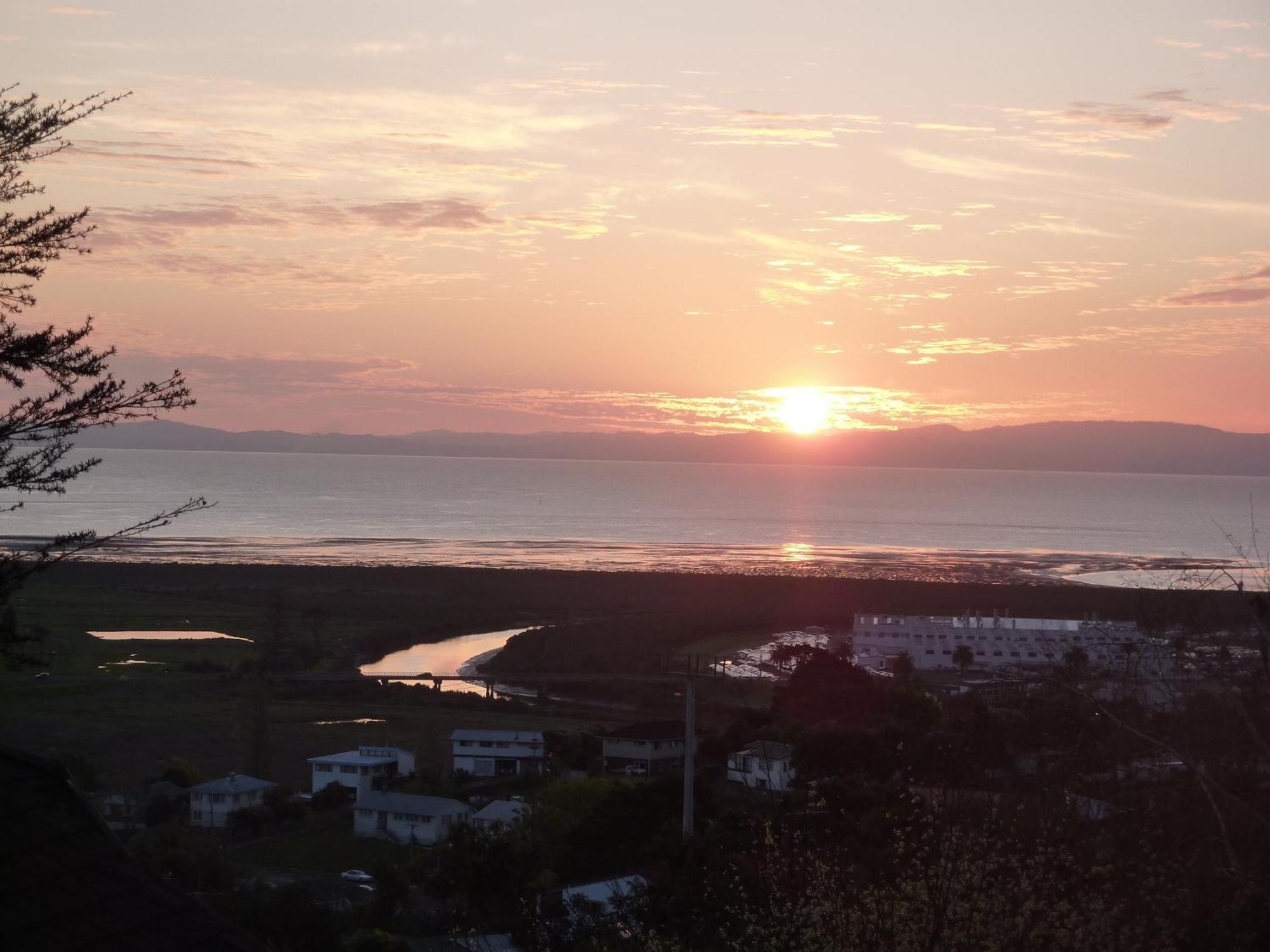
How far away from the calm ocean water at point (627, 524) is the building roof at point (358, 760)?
3358 centimetres

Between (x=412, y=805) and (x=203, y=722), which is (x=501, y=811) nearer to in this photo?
(x=412, y=805)

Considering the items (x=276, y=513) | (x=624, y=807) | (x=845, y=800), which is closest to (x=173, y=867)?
Result: (x=624, y=807)

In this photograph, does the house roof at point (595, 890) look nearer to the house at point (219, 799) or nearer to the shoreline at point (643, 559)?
the house at point (219, 799)

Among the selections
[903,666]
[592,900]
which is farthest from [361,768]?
[903,666]

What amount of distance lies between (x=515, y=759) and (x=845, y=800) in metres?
11.6

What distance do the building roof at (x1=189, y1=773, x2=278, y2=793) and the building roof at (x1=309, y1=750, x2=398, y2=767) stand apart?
169cm

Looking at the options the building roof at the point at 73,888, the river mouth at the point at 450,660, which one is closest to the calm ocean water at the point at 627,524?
the river mouth at the point at 450,660

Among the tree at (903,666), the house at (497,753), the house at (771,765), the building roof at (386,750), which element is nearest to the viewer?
the house at (771,765)

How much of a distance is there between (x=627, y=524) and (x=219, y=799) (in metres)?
87.3

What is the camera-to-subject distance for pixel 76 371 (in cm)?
585

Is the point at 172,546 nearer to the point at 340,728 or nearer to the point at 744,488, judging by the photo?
the point at 340,728

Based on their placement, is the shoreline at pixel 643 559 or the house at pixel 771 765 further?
the shoreline at pixel 643 559

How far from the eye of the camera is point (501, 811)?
17281mm

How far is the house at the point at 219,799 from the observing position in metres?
17.5
